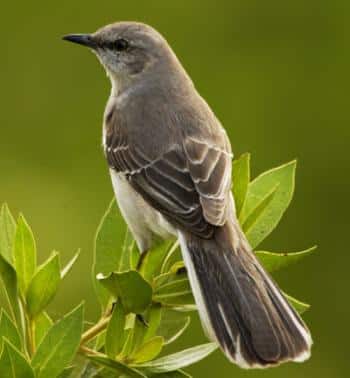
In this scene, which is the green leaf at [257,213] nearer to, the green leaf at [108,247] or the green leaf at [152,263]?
the green leaf at [152,263]

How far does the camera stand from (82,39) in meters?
5.59

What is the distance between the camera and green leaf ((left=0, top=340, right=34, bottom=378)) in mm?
3289

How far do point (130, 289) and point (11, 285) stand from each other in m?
0.37

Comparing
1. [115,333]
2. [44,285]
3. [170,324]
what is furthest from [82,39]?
[115,333]

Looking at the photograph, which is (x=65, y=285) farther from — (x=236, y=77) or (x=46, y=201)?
(x=236, y=77)

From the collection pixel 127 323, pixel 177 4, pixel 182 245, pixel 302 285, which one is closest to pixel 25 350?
pixel 127 323

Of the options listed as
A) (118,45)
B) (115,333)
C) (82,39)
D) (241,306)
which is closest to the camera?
(115,333)

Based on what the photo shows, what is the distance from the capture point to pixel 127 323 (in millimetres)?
3918

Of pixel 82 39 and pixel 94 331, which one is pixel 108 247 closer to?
pixel 94 331

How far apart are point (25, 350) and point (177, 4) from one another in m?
4.17

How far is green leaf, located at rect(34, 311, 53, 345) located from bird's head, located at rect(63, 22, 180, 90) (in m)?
2.11

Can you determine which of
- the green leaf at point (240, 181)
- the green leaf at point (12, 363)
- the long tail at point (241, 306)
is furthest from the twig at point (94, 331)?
the green leaf at point (240, 181)

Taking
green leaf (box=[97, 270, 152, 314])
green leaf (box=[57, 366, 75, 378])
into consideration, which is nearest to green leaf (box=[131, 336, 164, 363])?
green leaf (box=[97, 270, 152, 314])

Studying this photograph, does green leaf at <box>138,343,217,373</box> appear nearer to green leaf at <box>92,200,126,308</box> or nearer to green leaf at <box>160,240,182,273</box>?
green leaf at <box>92,200,126,308</box>
